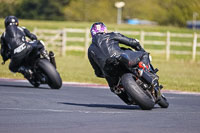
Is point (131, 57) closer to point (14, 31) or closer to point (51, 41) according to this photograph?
point (14, 31)

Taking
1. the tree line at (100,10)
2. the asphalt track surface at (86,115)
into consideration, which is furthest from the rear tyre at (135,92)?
the tree line at (100,10)

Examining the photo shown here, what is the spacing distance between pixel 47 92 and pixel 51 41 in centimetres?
2506

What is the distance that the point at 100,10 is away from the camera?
8575cm

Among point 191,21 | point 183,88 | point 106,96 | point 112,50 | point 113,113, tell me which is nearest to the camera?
point 113,113

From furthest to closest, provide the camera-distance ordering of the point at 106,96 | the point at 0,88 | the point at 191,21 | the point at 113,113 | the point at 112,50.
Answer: the point at 191,21 < the point at 0,88 < the point at 106,96 < the point at 112,50 < the point at 113,113

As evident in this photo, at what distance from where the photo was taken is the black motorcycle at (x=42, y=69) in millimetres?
13945

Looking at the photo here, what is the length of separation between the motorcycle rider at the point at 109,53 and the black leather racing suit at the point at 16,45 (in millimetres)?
4448

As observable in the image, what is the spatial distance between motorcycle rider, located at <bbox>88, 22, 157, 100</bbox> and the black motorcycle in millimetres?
3725

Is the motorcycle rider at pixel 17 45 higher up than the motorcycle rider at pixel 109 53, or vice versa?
the motorcycle rider at pixel 109 53

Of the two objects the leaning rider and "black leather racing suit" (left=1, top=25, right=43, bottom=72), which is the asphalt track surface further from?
"black leather racing suit" (left=1, top=25, right=43, bottom=72)

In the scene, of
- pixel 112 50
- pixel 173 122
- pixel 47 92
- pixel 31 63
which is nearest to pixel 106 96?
pixel 47 92

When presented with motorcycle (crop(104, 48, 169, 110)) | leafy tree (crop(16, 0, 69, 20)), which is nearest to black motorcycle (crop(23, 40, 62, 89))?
motorcycle (crop(104, 48, 169, 110))

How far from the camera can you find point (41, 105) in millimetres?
10586

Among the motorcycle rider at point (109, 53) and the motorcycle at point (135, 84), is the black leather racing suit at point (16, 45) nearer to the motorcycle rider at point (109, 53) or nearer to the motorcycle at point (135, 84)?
the motorcycle rider at point (109, 53)
